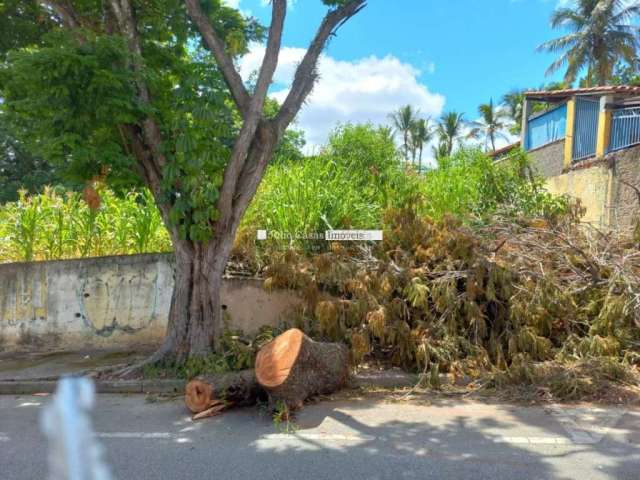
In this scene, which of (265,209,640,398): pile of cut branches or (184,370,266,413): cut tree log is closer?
(184,370,266,413): cut tree log

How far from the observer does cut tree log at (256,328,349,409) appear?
14.3 ft

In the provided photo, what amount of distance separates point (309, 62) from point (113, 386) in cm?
474

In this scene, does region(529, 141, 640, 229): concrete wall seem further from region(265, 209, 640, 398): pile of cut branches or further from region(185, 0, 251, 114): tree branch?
region(185, 0, 251, 114): tree branch

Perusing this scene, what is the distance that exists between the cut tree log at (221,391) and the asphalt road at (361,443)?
152 millimetres

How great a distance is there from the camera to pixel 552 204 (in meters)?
8.03

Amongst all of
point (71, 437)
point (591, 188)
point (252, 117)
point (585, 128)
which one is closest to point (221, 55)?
point (252, 117)

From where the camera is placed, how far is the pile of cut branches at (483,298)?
551 centimetres

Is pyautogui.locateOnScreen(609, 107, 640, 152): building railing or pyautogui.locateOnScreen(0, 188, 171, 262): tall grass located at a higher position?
pyautogui.locateOnScreen(609, 107, 640, 152): building railing

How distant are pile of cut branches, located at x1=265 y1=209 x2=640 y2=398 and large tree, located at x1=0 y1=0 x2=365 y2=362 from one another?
51.3 inches

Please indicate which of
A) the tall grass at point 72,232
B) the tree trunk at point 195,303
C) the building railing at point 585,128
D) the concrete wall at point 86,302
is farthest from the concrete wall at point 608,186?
the tall grass at point 72,232

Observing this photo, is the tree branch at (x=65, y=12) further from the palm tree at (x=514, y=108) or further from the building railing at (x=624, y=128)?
the palm tree at (x=514, y=108)

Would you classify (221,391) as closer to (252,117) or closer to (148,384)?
(148,384)

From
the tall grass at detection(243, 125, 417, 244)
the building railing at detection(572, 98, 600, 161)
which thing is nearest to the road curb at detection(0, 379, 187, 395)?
the tall grass at detection(243, 125, 417, 244)

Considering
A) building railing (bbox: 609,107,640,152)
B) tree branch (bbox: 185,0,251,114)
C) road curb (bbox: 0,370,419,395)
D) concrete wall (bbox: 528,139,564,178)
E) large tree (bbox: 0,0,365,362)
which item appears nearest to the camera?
large tree (bbox: 0,0,365,362)
